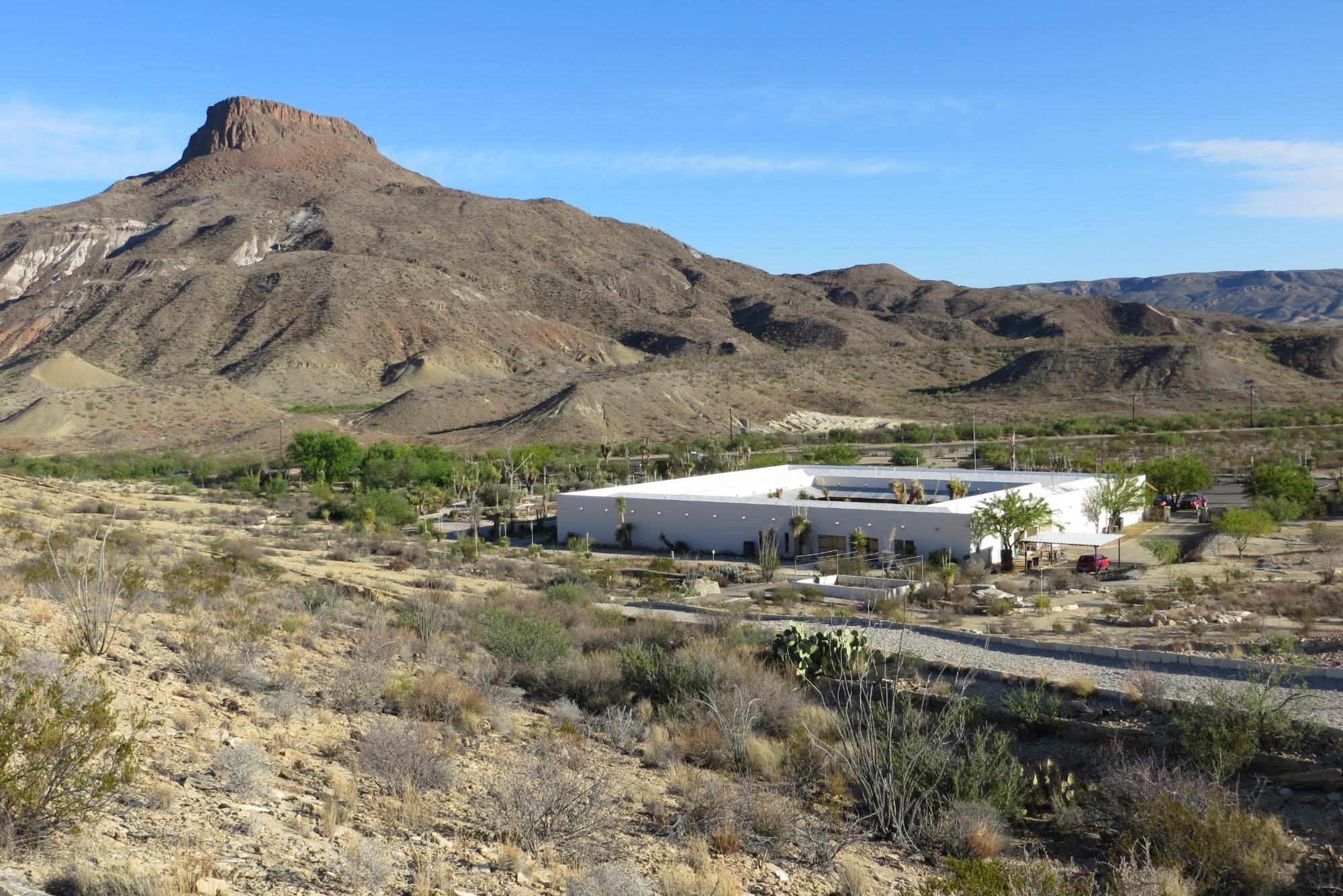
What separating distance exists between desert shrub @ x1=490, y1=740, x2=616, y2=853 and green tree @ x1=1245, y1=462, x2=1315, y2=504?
39.3 m

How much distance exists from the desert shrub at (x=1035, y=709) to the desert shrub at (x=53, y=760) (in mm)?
10346

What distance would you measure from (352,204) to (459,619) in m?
148

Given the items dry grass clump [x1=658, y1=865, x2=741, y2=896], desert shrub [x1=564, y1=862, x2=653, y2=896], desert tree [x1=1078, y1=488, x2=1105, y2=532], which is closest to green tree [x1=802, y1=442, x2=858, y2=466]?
desert tree [x1=1078, y1=488, x2=1105, y2=532]

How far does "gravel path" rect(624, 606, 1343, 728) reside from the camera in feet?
47.8

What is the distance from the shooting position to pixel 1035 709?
1423 centimetres

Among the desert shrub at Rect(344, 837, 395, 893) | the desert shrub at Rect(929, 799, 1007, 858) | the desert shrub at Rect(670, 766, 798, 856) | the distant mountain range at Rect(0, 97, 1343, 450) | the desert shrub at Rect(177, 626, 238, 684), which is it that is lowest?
the desert shrub at Rect(929, 799, 1007, 858)

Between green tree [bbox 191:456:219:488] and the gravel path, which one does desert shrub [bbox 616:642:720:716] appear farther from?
green tree [bbox 191:456:219:488]

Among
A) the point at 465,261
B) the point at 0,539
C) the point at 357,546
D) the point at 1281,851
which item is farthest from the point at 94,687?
the point at 465,261

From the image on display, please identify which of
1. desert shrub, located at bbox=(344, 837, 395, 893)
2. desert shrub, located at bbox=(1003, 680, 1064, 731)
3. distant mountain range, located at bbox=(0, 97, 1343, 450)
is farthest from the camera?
distant mountain range, located at bbox=(0, 97, 1343, 450)

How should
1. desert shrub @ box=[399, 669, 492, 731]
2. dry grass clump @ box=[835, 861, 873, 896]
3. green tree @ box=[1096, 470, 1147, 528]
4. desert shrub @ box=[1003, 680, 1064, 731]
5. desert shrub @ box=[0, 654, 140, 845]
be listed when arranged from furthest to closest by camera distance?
green tree @ box=[1096, 470, 1147, 528] → desert shrub @ box=[1003, 680, 1064, 731] → desert shrub @ box=[399, 669, 492, 731] → dry grass clump @ box=[835, 861, 873, 896] → desert shrub @ box=[0, 654, 140, 845]

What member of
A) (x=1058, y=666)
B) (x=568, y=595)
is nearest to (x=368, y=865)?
(x=1058, y=666)

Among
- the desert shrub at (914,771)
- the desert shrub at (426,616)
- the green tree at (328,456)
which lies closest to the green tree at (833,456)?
the green tree at (328,456)

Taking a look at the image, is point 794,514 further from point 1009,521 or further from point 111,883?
point 111,883

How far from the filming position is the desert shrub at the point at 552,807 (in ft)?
30.7
